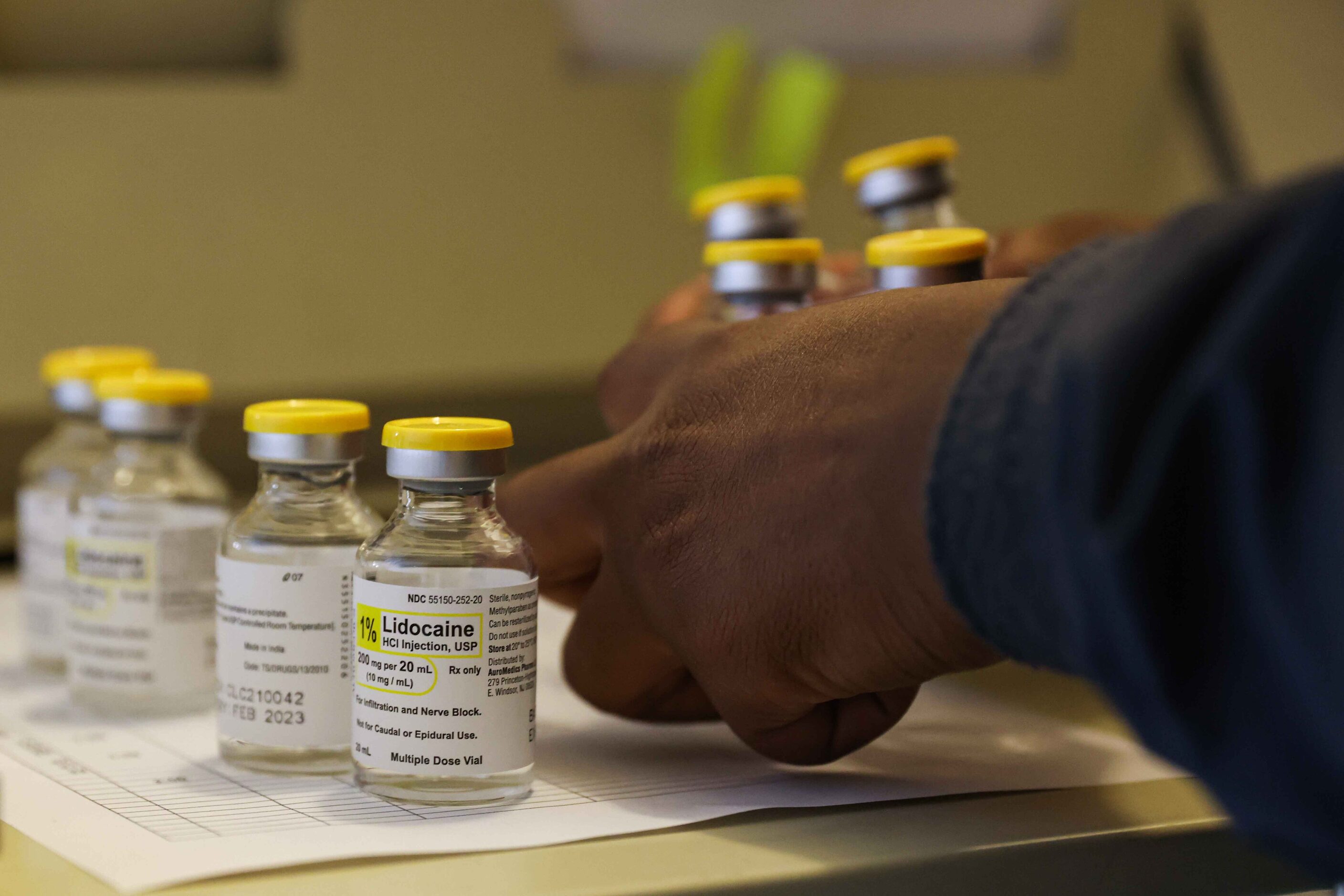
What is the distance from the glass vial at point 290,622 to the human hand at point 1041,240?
1.32 feet

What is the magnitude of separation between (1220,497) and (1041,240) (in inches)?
23.6

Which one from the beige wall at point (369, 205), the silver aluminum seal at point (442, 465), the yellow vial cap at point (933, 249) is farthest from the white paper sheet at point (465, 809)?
the beige wall at point (369, 205)

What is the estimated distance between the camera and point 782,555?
0.54 metres

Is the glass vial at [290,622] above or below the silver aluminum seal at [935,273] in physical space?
below

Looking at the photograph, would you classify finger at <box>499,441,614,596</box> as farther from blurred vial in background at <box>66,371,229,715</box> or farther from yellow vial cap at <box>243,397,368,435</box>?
blurred vial in background at <box>66,371,229,715</box>

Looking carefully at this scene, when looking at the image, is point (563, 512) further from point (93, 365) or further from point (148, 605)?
point (93, 365)

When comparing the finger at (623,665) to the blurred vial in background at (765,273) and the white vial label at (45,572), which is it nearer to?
the blurred vial in background at (765,273)

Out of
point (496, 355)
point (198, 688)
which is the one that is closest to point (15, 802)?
point (198, 688)

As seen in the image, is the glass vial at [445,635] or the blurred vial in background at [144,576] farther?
the blurred vial in background at [144,576]

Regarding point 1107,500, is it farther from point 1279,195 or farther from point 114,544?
point 114,544

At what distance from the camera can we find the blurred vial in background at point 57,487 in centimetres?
88

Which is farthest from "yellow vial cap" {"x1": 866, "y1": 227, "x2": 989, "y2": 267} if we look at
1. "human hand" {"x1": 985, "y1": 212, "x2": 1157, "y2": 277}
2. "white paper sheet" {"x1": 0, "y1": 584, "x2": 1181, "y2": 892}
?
"white paper sheet" {"x1": 0, "y1": 584, "x2": 1181, "y2": 892}

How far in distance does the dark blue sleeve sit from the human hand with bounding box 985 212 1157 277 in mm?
430

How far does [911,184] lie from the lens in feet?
2.74
